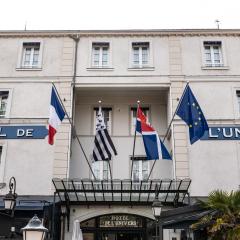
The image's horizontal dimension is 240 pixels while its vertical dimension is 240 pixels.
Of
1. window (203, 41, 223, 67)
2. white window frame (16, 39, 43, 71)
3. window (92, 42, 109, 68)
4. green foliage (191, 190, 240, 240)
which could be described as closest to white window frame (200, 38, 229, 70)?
window (203, 41, 223, 67)

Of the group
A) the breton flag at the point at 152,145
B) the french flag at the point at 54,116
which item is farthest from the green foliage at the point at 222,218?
the french flag at the point at 54,116

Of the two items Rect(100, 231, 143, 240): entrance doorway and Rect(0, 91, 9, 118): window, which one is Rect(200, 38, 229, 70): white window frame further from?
Rect(0, 91, 9, 118): window

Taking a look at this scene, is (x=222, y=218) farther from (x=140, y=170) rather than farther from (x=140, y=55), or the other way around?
(x=140, y=55)

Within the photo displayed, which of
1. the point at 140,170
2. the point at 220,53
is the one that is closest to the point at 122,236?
the point at 140,170

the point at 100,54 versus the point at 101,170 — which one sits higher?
the point at 100,54

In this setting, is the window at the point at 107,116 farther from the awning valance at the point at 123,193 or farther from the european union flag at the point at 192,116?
the european union flag at the point at 192,116

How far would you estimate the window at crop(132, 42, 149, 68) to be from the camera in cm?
2148

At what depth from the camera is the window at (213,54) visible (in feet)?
69.9

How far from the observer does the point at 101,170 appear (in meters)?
→ 20.6

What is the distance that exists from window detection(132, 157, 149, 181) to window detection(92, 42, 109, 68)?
523 centimetres

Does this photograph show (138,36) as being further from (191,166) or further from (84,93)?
(191,166)

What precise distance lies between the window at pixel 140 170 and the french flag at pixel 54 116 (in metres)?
5.34

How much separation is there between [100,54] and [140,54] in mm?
2068

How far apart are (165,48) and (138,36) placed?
1.56 meters
